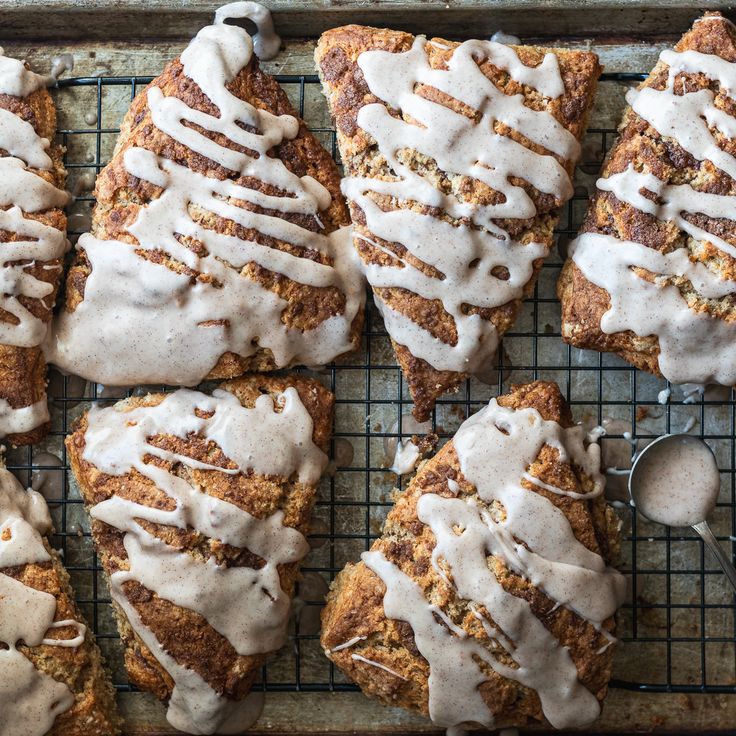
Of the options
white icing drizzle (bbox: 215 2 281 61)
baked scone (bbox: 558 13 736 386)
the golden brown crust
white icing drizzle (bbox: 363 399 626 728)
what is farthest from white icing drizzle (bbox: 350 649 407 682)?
white icing drizzle (bbox: 215 2 281 61)

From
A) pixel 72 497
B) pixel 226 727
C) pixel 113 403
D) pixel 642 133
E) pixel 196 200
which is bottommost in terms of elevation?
pixel 226 727

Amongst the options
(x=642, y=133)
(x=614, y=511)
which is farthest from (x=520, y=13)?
(x=614, y=511)

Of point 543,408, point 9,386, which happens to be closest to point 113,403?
point 9,386

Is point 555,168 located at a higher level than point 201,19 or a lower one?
lower

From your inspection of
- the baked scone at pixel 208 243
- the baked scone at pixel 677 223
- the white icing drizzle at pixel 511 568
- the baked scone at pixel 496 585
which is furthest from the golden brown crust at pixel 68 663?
the baked scone at pixel 677 223

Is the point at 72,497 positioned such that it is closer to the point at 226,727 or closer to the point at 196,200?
the point at 226,727

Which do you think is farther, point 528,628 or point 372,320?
point 372,320

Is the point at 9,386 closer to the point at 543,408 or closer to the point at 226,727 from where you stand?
the point at 226,727
